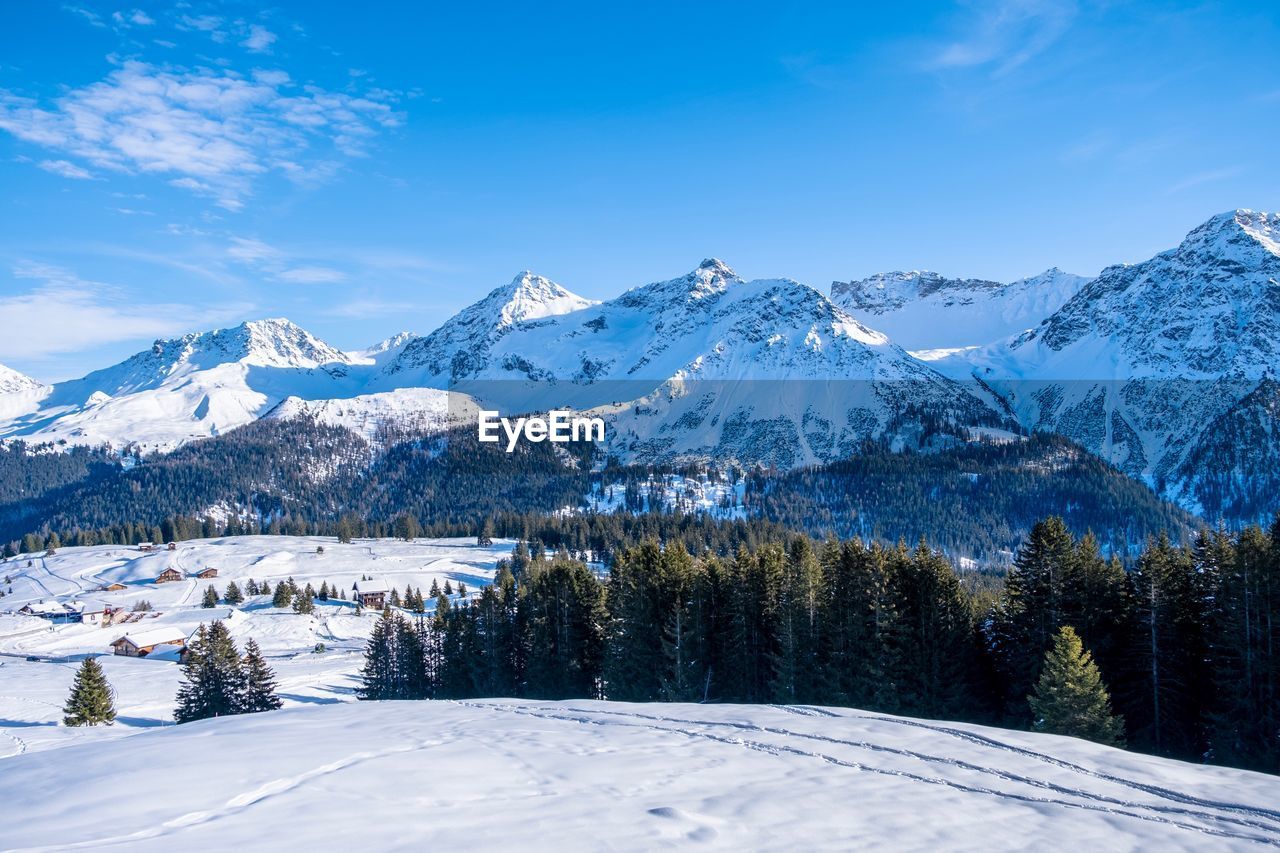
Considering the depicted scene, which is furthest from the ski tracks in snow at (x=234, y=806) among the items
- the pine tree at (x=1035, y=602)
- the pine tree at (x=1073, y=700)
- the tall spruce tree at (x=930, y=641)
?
the pine tree at (x=1035, y=602)

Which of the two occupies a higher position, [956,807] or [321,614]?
[956,807]

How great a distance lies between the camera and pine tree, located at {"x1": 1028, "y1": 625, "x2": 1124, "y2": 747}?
85.1 feet

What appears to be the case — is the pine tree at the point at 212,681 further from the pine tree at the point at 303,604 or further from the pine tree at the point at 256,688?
the pine tree at the point at 303,604

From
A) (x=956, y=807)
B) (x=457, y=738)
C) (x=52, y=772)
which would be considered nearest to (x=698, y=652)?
(x=457, y=738)

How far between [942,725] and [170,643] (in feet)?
322

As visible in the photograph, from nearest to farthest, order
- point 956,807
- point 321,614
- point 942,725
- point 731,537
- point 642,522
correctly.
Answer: point 956,807 < point 942,725 < point 321,614 < point 731,537 < point 642,522

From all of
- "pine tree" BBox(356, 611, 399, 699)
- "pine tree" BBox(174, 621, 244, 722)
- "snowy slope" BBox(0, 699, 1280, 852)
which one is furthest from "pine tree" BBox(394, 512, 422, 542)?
"snowy slope" BBox(0, 699, 1280, 852)

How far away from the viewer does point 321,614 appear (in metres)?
107

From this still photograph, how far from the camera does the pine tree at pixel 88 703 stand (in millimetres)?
46906

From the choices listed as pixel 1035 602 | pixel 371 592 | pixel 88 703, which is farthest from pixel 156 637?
pixel 1035 602

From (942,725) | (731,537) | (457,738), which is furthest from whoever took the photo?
(731,537)

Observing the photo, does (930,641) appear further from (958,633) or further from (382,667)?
(382,667)

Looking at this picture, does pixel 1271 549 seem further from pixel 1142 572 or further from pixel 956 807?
pixel 956 807

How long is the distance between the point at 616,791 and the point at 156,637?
99471mm
